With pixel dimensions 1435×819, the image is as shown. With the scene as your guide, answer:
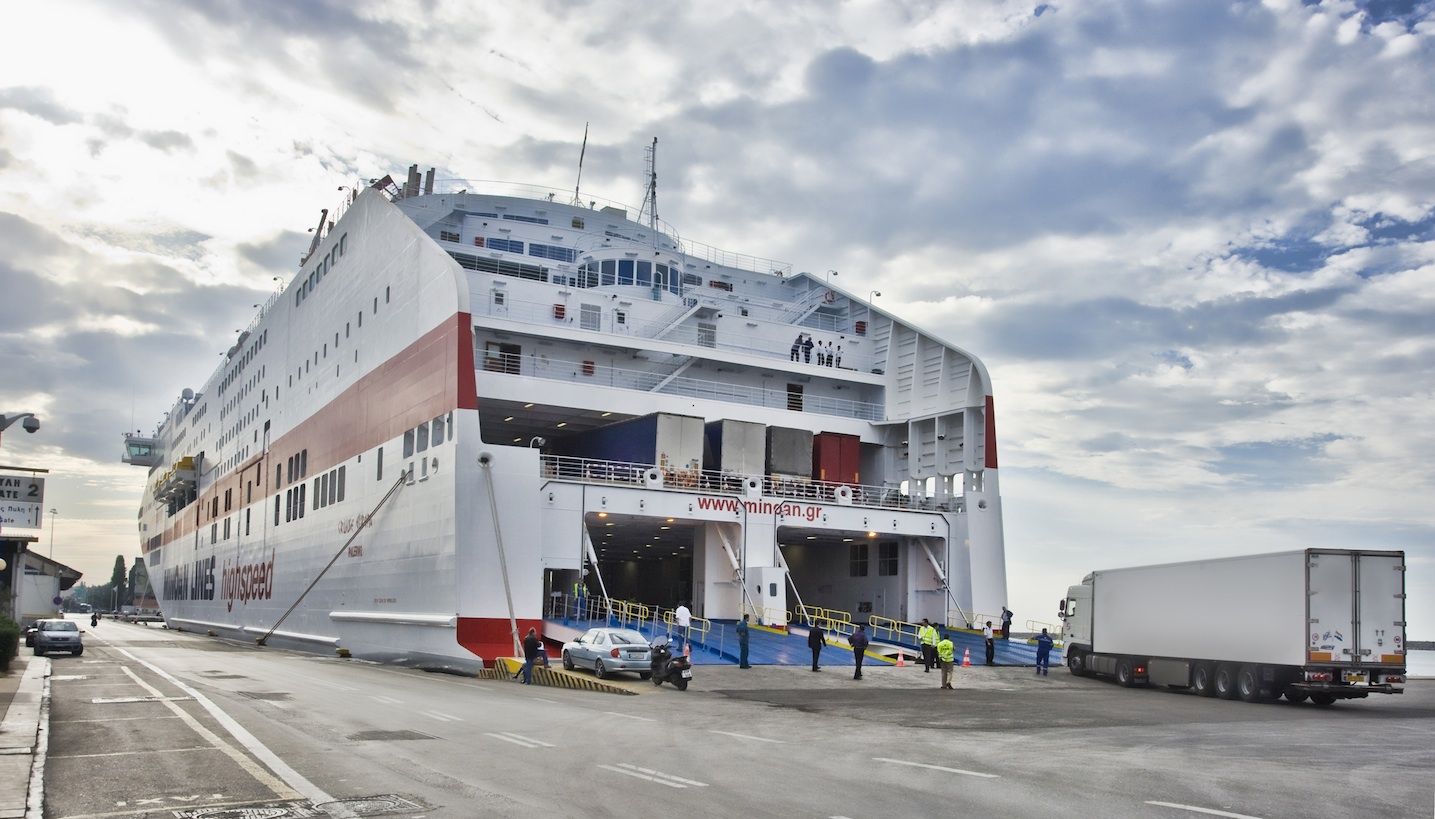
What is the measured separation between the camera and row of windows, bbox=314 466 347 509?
41.0m

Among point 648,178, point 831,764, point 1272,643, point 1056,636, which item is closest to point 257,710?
point 831,764

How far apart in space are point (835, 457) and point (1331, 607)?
19.3m

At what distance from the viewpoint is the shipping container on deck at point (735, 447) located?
37062 millimetres

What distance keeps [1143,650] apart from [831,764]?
18590mm

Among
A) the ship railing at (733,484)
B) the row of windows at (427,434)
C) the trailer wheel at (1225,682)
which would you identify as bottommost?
the trailer wheel at (1225,682)

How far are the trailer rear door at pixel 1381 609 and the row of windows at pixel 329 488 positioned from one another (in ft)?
106

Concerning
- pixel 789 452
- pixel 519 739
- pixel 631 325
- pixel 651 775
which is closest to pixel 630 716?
pixel 519 739

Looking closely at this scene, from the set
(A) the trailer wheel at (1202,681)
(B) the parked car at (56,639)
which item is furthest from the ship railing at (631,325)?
(A) the trailer wheel at (1202,681)

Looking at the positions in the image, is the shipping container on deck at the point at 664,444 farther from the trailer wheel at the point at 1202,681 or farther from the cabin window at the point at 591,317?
the trailer wheel at the point at 1202,681

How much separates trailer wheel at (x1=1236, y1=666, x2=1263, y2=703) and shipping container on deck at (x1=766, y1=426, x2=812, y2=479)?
55.2ft

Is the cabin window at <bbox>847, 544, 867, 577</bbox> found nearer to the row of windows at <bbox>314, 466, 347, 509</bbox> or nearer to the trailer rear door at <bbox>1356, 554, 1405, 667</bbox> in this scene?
the row of windows at <bbox>314, 466, 347, 509</bbox>

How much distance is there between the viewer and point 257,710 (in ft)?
58.1

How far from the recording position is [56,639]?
3512 cm

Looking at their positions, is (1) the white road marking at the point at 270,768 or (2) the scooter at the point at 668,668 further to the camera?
(2) the scooter at the point at 668,668
